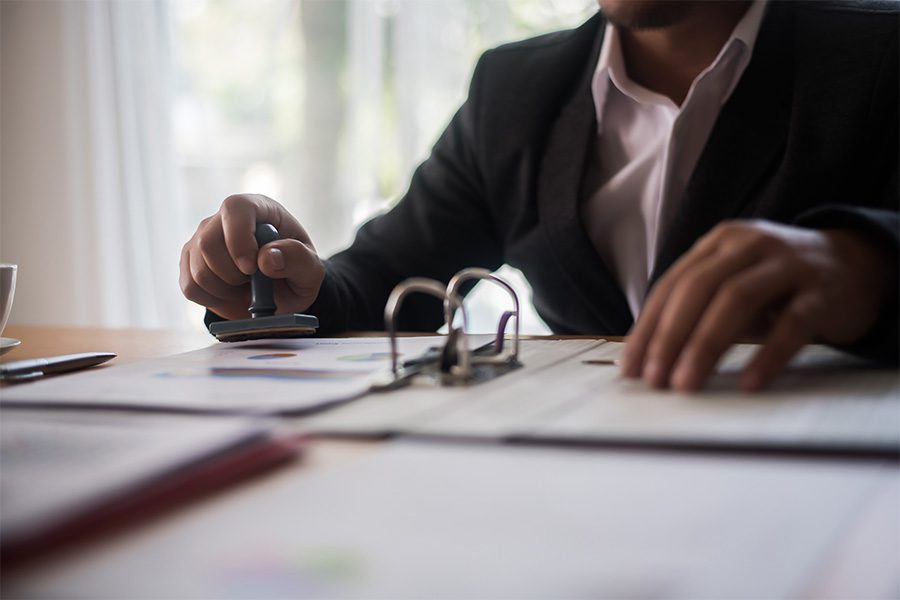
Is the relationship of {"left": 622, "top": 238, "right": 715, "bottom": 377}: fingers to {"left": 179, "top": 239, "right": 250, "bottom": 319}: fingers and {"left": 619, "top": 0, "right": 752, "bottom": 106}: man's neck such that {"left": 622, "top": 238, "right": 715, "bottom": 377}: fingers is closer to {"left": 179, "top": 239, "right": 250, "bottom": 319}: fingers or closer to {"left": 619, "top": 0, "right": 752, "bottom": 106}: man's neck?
{"left": 179, "top": 239, "right": 250, "bottom": 319}: fingers

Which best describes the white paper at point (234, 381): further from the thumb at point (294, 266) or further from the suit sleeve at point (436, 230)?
the suit sleeve at point (436, 230)

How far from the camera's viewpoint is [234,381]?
0.63m

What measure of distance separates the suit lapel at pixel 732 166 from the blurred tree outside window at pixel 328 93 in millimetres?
1130

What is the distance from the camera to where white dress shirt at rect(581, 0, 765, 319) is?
3.63 feet

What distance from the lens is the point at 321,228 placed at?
243cm

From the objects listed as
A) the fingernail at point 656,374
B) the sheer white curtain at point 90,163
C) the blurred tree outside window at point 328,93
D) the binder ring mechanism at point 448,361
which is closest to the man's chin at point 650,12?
the binder ring mechanism at point 448,361

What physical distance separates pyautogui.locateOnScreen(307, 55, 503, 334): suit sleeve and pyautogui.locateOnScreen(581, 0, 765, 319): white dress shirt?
0.19m

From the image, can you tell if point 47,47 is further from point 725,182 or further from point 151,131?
point 725,182

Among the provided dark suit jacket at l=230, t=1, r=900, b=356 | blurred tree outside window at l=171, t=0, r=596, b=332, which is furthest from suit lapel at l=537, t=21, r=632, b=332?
blurred tree outside window at l=171, t=0, r=596, b=332

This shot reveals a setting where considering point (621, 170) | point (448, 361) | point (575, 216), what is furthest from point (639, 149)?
point (448, 361)

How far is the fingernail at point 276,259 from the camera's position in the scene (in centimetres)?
88

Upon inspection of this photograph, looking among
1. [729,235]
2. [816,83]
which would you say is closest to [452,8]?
[816,83]

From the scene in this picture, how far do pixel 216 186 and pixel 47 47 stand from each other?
0.65 meters

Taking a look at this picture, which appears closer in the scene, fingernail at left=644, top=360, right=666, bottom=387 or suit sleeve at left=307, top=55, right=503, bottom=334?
fingernail at left=644, top=360, right=666, bottom=387
